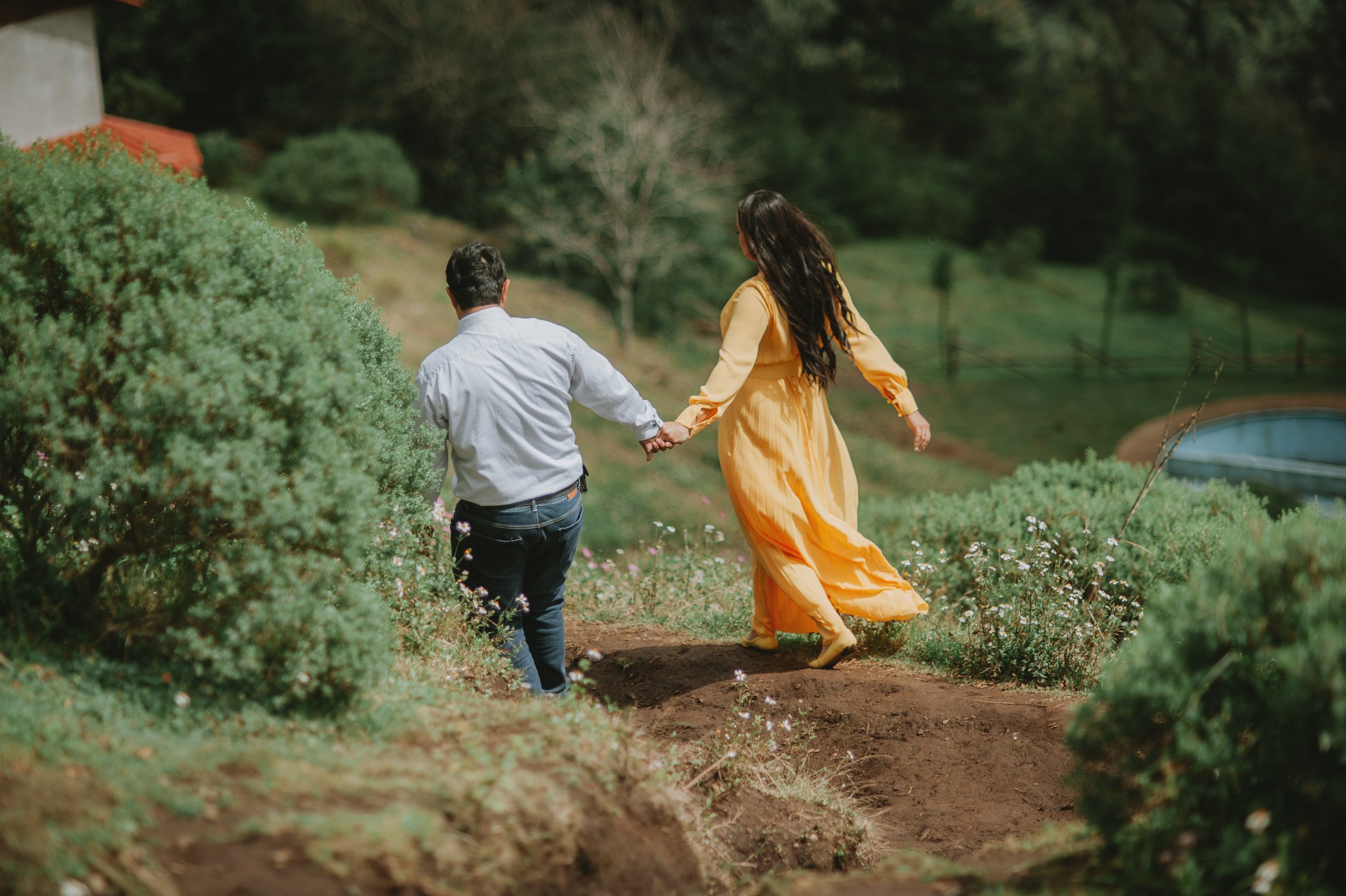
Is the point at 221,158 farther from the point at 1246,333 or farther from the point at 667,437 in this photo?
the point at 1246,333

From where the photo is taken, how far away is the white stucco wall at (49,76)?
10.0 meters

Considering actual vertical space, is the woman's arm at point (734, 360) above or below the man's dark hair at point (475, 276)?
below

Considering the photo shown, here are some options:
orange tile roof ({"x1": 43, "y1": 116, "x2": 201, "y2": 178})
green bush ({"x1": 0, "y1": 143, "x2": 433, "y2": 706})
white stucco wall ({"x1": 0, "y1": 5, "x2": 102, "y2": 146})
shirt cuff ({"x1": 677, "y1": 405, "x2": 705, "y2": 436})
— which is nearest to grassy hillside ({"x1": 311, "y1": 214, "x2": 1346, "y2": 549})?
orange tile roof ({"x1": 43, "y1": 116, "x2": 201, "y2": 178})

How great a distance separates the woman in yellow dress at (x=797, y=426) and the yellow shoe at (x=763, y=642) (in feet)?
0.60

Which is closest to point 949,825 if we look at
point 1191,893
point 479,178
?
point 1191,893

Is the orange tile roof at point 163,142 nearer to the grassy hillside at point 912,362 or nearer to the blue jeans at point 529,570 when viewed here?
the grassy hillside at point 912,362

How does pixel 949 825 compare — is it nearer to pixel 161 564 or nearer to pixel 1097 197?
pixel 161 564

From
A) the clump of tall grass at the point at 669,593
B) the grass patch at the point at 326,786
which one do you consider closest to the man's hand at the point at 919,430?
the clump of tall grass at the point at 669,593

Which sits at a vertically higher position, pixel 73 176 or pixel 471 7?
pixel 471 7

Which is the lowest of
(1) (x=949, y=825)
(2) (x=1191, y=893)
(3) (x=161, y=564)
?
(1) (x=949, y=825)

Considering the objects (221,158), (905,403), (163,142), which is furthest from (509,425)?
(221,158)

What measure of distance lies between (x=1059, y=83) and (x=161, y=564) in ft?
149

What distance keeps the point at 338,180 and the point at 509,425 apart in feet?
70.4

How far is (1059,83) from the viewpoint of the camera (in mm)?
41656
